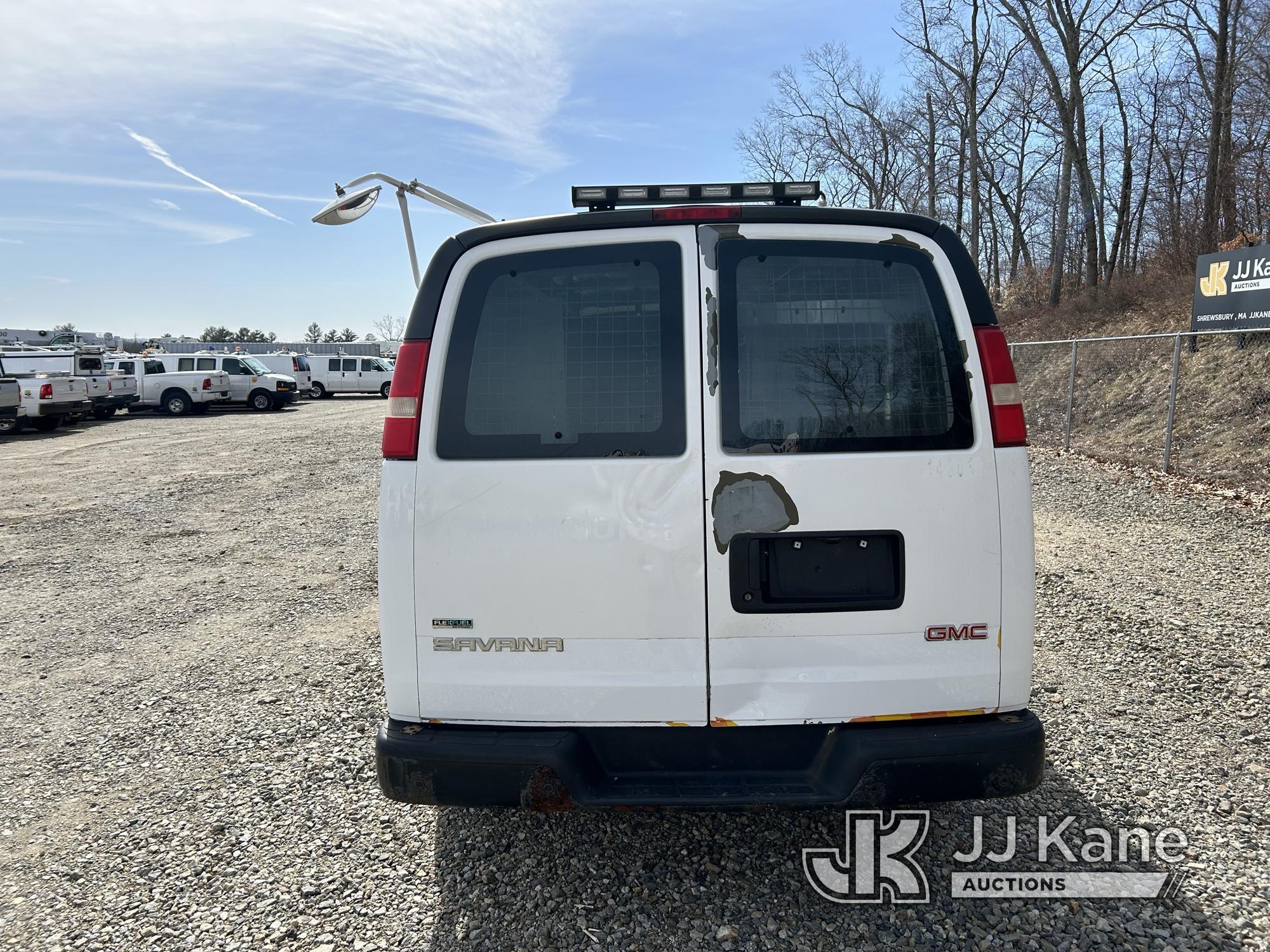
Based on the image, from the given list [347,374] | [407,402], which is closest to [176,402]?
[347,374]

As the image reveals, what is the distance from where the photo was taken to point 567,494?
7.97 feet

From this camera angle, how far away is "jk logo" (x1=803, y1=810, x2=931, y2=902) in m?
2.72

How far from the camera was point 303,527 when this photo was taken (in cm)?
914

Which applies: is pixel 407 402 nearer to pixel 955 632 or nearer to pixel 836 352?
pixel 836 352

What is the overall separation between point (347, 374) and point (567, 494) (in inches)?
1428

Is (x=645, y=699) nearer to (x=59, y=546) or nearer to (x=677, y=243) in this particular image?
(x=677, y=243)

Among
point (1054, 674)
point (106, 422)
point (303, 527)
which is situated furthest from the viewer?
point (106, 422)

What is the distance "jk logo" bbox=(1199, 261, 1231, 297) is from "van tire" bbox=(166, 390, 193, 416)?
1110 inches

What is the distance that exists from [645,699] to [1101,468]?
37.5ft

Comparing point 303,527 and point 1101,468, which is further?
point 1101,468

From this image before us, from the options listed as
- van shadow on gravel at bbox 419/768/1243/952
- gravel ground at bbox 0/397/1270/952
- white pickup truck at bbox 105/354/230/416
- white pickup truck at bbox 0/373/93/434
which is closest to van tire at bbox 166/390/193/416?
white pickup truck at bbox 105/354/230/416

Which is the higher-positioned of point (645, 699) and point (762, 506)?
point (762, 506)

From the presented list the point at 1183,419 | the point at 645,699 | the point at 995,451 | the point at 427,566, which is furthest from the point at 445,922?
the point at 1183,419

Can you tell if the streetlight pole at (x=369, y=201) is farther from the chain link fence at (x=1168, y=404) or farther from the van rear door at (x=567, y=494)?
the chain link fence at (x=1168, y=404)
